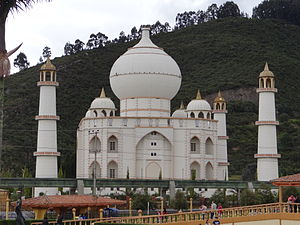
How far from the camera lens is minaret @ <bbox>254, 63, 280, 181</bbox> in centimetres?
4916

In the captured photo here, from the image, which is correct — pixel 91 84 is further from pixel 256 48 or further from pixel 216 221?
pixel 216 221

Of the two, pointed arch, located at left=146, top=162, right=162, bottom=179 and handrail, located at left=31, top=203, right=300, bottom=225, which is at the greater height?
pointed arch, located at left=146, top=162, right=162, bottom=179

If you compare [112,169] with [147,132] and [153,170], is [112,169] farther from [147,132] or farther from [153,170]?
[147,132]

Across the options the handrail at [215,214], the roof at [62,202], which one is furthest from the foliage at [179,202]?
the roof at [62,202]

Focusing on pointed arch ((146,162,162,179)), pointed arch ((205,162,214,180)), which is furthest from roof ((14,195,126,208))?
pointed arch ((205,162,214,180))

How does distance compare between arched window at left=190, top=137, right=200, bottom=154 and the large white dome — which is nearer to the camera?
arched window at left=190, top=137, right=200, bottom=154

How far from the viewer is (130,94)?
5112 centimetres

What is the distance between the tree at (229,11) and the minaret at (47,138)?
7864 cm

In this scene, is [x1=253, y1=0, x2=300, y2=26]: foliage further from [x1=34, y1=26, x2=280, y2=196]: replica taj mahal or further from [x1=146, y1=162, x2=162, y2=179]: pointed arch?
[x1=146, y1=162, x2=162, y2=179]: pointed arch

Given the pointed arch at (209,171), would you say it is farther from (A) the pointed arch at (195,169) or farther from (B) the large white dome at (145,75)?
(B) the large white dome at (145,75)

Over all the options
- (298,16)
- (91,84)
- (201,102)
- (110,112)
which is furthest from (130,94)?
(298,16)

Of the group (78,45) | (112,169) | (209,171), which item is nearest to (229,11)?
(78,45)

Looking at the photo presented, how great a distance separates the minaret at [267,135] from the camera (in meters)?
49.2

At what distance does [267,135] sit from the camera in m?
49.8
